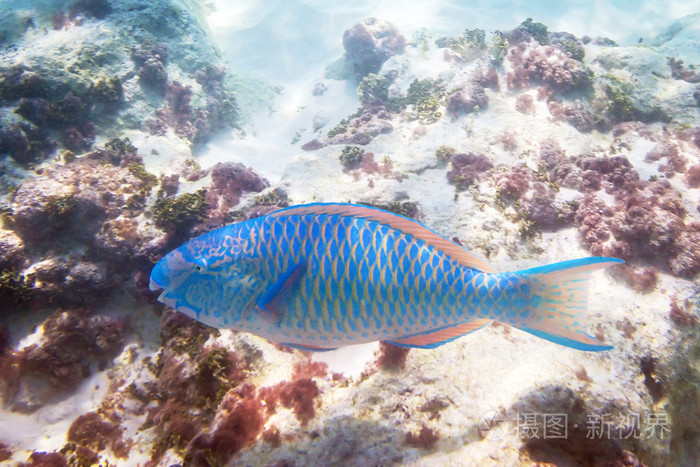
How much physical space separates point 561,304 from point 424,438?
1.74 m

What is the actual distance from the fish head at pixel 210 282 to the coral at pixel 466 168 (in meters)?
5.04

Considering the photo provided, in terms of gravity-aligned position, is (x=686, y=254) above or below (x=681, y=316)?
above

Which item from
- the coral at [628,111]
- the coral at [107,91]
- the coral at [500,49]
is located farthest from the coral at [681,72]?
the coral at [107,91]

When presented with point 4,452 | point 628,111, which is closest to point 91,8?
point 4,452

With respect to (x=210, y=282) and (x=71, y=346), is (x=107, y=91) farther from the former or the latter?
(x=210, y=282)

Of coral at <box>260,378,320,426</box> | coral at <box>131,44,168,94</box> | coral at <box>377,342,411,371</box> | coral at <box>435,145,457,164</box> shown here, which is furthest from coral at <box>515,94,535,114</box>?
coral at <box>131,44,168,94</box>

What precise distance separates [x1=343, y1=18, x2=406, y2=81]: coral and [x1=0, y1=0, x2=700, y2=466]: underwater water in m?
2.86

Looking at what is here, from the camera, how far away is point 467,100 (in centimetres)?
872

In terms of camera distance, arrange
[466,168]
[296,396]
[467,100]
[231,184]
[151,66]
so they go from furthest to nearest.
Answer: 1. [151,66]
2. [467,100]
3. [231,184]
4. [466,168]
5. [296,396]

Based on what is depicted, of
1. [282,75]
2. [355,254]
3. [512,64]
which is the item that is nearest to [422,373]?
[355,254]

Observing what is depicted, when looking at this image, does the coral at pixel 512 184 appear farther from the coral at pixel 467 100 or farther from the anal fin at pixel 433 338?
the anal fin at pixel 433 338

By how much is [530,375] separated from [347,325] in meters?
2.35

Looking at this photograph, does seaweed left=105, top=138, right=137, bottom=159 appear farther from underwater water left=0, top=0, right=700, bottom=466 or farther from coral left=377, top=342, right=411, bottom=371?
coral left=377, top=342, right=411, bottom=371

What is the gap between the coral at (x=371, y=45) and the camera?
560 inches
